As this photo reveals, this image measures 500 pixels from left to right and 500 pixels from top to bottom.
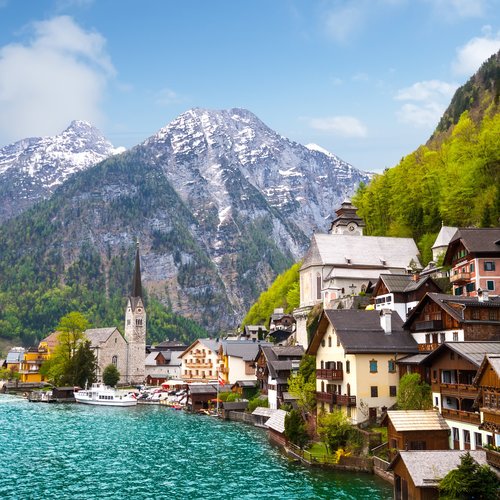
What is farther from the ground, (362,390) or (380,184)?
(380,184)

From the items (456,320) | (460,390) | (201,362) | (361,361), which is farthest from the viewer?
(201,362)

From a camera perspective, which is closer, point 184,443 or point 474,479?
point 474,479

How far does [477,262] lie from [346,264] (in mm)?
39279

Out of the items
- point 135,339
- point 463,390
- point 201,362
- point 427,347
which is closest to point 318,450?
point 427,347

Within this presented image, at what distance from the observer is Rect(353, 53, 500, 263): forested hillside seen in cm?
10381

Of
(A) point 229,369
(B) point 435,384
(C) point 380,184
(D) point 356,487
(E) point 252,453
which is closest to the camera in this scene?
(D) point 356,487

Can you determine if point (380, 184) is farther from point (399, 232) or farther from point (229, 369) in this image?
point (229, 369)

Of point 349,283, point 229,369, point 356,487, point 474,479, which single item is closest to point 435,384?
point 356,487

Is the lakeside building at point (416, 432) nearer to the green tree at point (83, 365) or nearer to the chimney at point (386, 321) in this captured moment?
the chimney at point (386, 321)

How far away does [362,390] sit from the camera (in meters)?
59.3

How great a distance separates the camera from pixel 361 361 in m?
59.8

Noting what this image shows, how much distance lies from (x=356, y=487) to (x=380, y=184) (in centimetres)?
10159

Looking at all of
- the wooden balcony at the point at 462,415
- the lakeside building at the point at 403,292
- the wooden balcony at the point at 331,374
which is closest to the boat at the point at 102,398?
the lakeside building at the point at 403,292

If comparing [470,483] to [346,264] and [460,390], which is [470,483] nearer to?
[460,390]
